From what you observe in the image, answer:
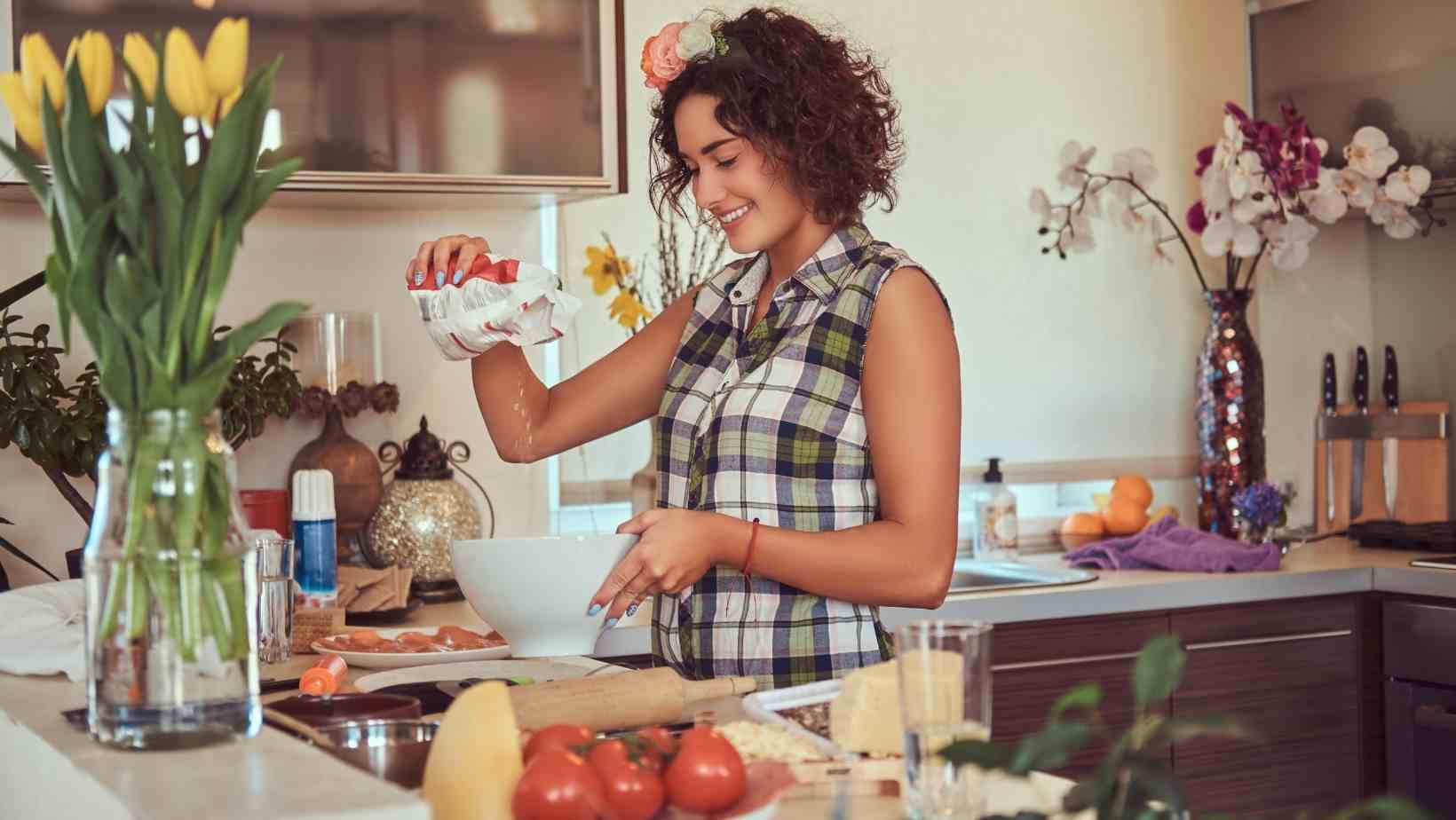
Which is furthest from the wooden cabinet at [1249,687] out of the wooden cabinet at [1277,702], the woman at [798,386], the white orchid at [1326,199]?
the woman at [798,386]

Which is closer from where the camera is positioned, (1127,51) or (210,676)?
(210,676)

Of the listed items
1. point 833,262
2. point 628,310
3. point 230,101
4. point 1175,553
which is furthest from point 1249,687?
point 230,101

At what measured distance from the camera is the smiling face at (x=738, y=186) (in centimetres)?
180

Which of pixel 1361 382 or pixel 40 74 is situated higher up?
pixel 40 74

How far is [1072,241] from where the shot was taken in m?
3.26

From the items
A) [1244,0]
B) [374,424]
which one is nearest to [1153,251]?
[1244,0]

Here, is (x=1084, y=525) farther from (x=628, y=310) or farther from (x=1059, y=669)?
(x=628, y=310)

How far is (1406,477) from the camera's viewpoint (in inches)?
131

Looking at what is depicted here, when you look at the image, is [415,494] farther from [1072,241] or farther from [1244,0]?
[1244,0]

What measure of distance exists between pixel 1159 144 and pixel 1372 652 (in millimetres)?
1200

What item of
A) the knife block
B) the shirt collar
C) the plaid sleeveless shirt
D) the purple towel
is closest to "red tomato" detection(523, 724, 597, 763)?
the plaid sleeveless shirt

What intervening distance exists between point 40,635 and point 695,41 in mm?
902

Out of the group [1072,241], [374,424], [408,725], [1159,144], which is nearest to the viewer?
[408,725]

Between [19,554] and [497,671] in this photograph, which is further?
[19,554]
